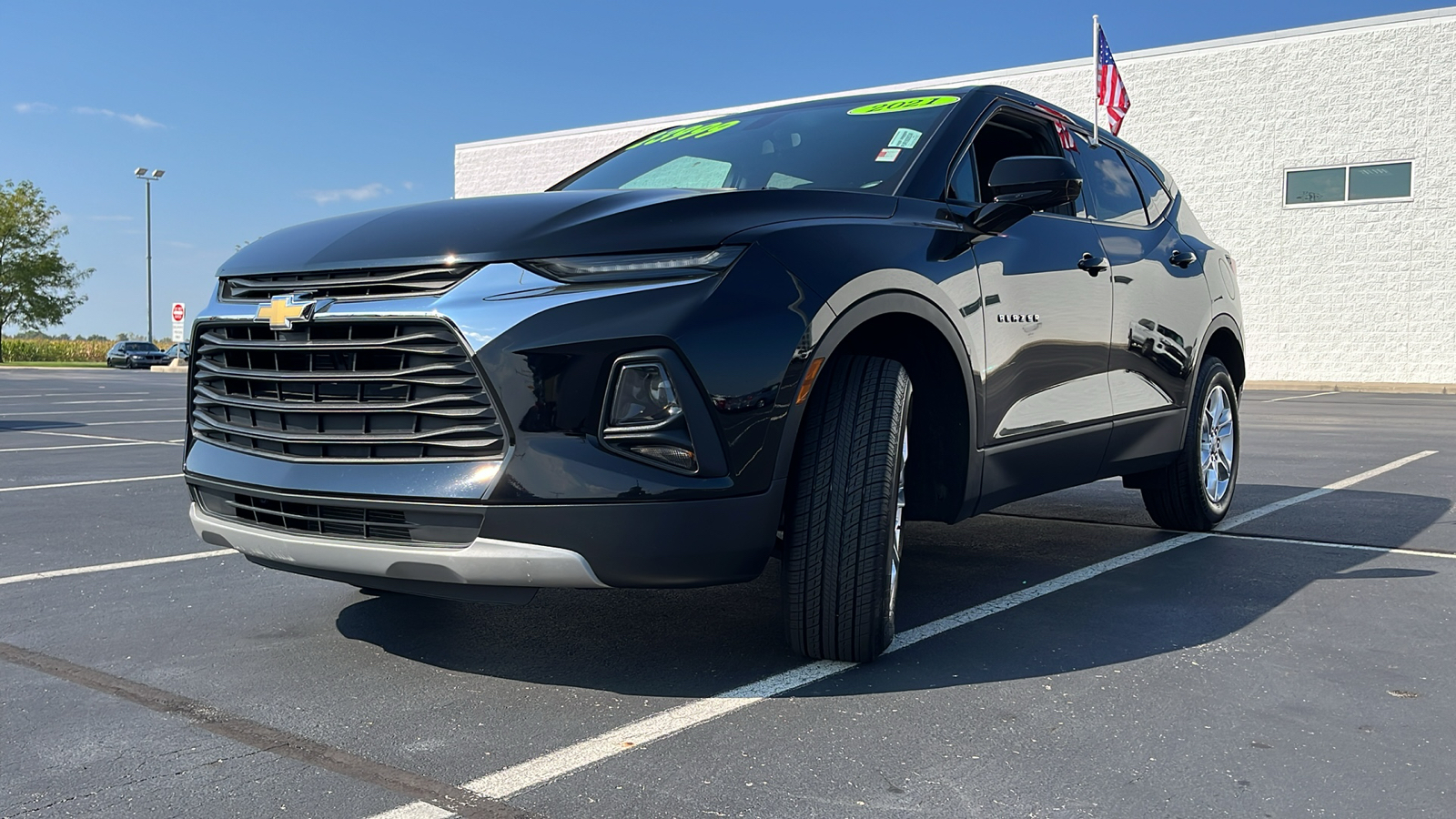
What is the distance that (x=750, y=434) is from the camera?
2.88 metres

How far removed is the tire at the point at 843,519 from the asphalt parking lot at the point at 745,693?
14 cm

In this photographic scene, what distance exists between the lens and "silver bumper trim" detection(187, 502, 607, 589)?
2.79m

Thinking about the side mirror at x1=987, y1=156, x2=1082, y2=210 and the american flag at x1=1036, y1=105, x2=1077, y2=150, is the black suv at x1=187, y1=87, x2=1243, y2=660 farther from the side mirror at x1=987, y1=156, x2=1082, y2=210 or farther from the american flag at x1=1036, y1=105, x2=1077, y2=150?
the american flag at x1=1036, y1=105, x2=1077, y2=150

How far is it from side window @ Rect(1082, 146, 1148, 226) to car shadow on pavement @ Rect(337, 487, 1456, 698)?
1.45m

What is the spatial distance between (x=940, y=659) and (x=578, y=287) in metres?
1.51

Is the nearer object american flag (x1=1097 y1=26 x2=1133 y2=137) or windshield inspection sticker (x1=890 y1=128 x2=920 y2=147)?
windshield inspection sticker (x1=890 y1=128 x2=920 y2=147)

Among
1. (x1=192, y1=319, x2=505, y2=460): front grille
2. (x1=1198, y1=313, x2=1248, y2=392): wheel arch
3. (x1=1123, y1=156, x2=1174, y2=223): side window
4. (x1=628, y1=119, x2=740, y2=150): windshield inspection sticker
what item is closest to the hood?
(x1=192, y1=319, x2=505, y2=460): front grille

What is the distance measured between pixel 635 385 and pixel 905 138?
65.5 inches

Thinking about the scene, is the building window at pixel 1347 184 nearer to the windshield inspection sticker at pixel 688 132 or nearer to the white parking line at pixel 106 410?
the white parking line at pixel 106 410

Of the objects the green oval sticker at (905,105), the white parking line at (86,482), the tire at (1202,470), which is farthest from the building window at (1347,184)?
the white parking line at (86,482)

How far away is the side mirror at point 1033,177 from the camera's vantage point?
3.66 meters

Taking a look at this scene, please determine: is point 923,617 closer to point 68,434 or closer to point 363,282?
point 363,282

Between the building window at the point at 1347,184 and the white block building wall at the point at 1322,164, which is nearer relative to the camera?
the white block building wall at the point at 1322,164

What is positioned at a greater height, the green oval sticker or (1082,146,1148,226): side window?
the green oval sticker
